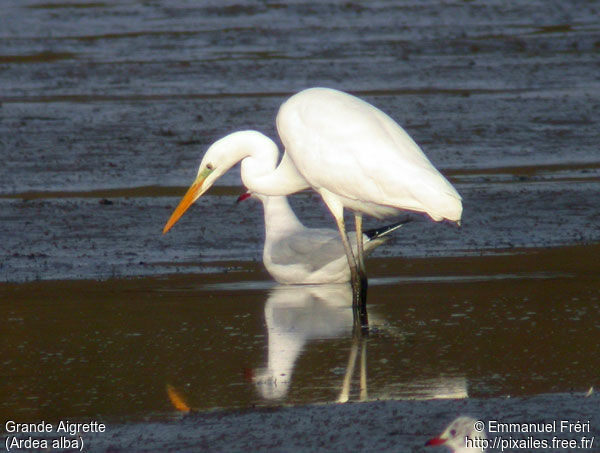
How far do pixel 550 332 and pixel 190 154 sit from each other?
628 centimetres

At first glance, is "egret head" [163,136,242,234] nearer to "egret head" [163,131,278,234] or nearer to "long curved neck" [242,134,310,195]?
"egret head" [163,131,278,234]

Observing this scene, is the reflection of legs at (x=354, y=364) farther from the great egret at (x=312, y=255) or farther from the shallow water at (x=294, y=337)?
the great egret at (x=312, y=255)

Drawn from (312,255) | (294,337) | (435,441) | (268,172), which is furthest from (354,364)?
(268,172)

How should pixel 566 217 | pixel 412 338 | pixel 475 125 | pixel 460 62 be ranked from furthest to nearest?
pixel 460 62 → pixel 475 125 → pixel 566 217 → pixel 412 338

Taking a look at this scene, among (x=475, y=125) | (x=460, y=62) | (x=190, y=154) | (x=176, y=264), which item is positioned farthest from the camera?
(x=460, y=62)

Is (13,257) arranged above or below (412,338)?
below

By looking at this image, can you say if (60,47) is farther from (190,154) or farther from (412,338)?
(412,338)

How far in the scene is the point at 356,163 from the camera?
24.4 ft

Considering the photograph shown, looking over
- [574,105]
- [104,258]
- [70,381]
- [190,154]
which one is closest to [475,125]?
[574,105]

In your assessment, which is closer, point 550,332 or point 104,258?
point 550,332

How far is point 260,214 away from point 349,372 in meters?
4.50

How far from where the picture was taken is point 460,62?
16.5 m

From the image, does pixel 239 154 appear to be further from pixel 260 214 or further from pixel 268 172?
pixel 260 214

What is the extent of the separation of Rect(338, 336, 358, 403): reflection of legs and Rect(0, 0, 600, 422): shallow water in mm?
52
